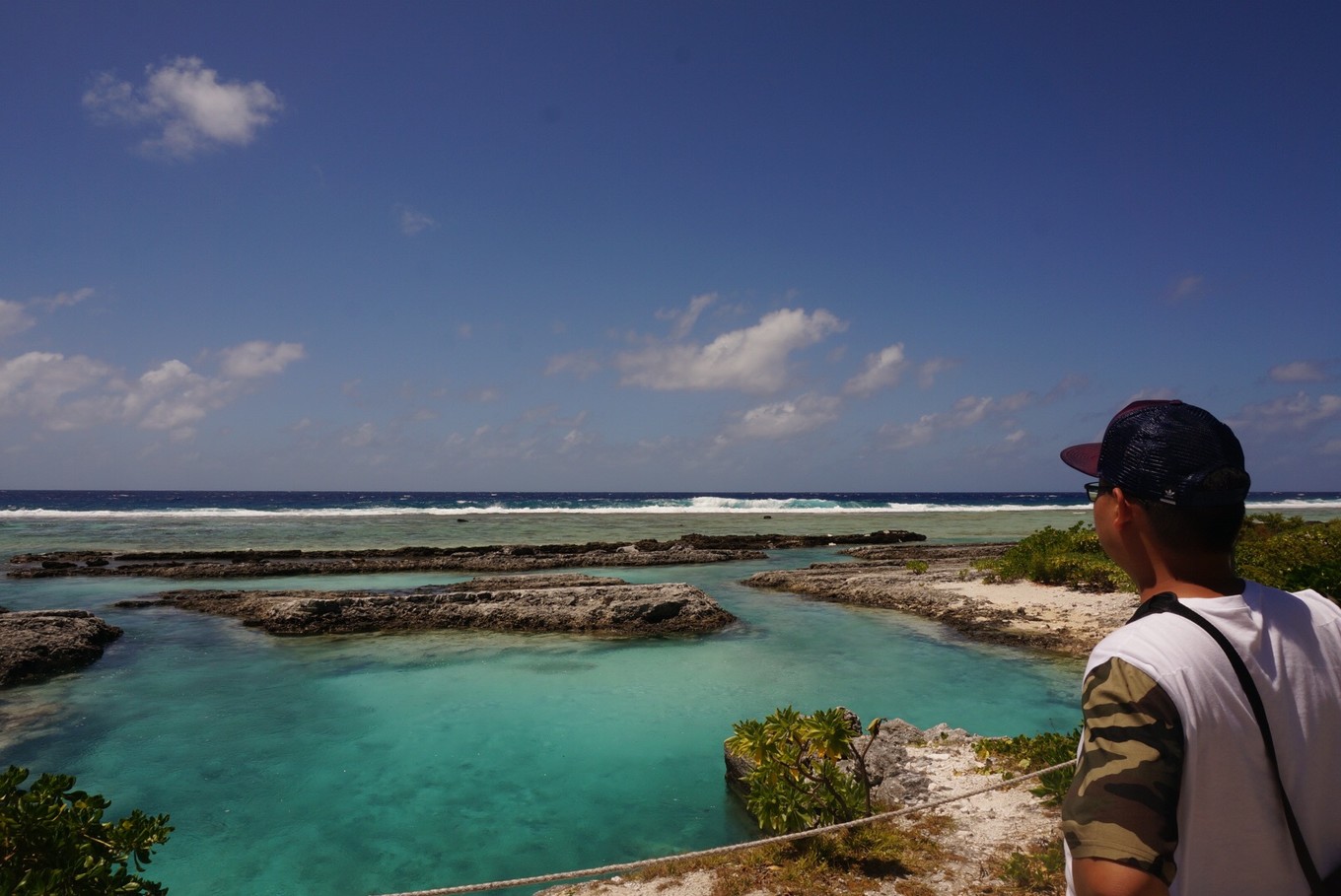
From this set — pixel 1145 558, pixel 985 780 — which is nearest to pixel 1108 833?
pixel 1145 558

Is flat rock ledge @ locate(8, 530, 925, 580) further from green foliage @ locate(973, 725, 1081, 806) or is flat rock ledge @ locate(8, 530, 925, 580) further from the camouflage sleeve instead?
the camouflage sleeve

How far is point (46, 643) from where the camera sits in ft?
47.6

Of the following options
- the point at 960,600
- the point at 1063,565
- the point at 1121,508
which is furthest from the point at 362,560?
the point at 1121,508

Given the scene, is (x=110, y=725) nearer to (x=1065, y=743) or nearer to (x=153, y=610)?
(x=153, y=610)

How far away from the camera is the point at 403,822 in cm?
816

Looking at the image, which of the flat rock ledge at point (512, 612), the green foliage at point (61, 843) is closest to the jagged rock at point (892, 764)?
the green foliage at point (61, 843)

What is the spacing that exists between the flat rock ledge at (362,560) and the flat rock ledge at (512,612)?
1084 centimetres

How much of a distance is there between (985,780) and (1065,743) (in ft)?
3.02

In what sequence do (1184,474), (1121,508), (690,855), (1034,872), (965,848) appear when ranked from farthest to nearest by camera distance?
1. (965,848)
2. (1034,872)
3. (690,855)
4. (1121,508)
5. (1184,474)

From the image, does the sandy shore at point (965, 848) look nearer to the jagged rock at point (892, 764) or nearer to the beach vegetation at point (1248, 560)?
the jagged rock at point (892, 764)

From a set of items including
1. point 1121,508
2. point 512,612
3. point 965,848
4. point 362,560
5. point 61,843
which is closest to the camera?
point 1121,508

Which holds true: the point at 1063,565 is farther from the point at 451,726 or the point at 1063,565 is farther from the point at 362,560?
the point at 362,560

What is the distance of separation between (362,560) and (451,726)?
23735mm

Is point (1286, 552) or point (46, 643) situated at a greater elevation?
point (1286, 552)
